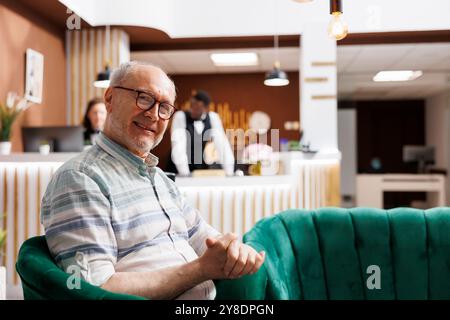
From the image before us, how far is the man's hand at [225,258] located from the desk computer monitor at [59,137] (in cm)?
238

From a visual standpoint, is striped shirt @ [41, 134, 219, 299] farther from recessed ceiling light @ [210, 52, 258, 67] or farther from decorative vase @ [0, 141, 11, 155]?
recessed ceiling light @ [210, 52, 258, 67]

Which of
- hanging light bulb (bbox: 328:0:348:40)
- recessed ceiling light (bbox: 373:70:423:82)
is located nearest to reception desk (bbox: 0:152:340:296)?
hanging light bulb (bbox: 328:0:348:40)

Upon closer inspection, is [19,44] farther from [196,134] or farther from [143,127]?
[143,127]

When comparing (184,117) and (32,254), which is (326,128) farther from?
(32,254)

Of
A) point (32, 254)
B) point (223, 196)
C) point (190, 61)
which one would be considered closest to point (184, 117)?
point (32, 254)

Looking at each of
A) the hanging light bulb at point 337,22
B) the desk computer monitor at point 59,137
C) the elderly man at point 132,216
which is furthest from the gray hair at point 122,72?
the desk computer monitor at point 59,137

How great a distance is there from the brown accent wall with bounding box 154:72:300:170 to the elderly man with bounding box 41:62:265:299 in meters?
6.85

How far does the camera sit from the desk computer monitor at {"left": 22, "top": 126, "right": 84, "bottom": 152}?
129 inches

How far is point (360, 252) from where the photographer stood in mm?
1670

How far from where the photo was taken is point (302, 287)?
1661 millimetres

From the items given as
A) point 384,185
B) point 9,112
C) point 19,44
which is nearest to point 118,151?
point 19,44

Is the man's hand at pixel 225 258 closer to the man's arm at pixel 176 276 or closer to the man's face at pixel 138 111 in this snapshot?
the man's arm at pixel 176 276

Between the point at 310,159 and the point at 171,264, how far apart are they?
3.10 metres

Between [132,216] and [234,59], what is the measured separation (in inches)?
244
